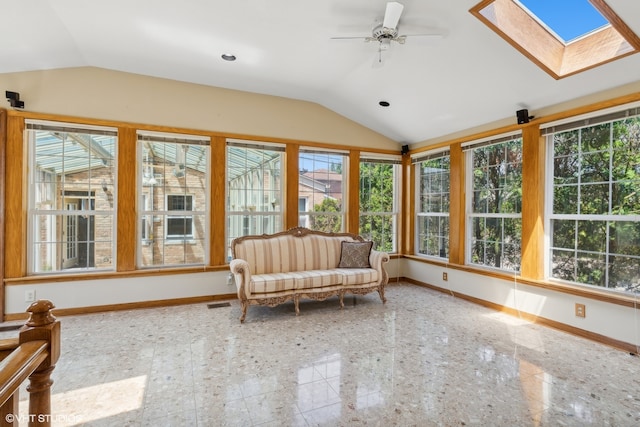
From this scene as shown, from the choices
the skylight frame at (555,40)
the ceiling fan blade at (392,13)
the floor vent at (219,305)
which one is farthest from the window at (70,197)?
the skylight frame at (555,40)

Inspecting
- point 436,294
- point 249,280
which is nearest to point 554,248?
point 436,294

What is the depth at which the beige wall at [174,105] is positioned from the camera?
11.9 ft

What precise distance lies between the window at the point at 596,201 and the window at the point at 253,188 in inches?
135

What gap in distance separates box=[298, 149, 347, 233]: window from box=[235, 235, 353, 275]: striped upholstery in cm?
53

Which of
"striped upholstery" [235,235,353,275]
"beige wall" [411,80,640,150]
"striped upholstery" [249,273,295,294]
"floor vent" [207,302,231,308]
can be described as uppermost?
"beige wall" [411,80,640,150]

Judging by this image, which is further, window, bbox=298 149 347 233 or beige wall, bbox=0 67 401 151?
window, bbox=298 149 347 233

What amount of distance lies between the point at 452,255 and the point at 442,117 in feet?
6.53

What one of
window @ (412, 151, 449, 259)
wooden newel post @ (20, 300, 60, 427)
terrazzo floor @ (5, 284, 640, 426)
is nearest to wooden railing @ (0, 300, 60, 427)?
wooden newel post @ (20, 300, 60, 427)

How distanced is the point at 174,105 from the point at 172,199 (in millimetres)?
1220

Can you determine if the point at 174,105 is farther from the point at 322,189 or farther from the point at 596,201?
the point at 596,201

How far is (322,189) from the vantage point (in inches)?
200

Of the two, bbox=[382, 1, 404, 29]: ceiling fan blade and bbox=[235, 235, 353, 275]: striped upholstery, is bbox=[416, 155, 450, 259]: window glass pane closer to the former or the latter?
bbox=[235, 235, 353, 275]: striped upholstery

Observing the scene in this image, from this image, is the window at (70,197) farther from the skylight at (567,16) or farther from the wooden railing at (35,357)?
the skylight at (567,16)

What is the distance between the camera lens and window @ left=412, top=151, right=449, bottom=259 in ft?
16.4
